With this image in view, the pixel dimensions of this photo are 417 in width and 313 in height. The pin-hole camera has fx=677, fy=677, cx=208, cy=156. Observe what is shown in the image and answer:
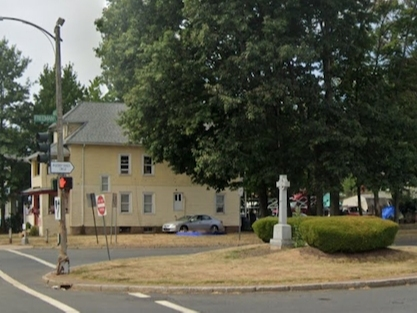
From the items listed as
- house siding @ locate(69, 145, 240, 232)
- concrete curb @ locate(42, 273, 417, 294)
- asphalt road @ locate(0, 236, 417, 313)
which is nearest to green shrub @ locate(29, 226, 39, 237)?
house siding @ locate(69, 145, 240, 232)

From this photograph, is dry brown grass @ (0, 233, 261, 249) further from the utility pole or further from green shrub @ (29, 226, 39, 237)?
the utility pole

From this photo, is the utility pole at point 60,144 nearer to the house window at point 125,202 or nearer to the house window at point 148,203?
the house window at point 125,202

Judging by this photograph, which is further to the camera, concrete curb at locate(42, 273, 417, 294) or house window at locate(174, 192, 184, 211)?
house window at locate(174, 192, 184, 211)

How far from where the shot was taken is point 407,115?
39281 mm

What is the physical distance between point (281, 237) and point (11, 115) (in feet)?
130

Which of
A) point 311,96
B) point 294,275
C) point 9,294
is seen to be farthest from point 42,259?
point 311,96

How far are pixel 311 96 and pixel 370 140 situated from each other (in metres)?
4.10

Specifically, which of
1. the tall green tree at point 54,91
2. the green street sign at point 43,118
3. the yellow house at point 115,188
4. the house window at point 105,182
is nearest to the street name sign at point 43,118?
the green street sign at point 43,118

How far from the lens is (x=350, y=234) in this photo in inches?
768

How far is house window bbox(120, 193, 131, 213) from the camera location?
4950cm

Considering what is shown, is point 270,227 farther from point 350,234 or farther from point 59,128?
point 59,128

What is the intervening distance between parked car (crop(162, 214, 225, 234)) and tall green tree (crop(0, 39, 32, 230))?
17279 mm

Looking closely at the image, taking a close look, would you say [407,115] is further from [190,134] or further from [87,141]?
[87,141]

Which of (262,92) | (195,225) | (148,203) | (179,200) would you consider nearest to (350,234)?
(262,92)
